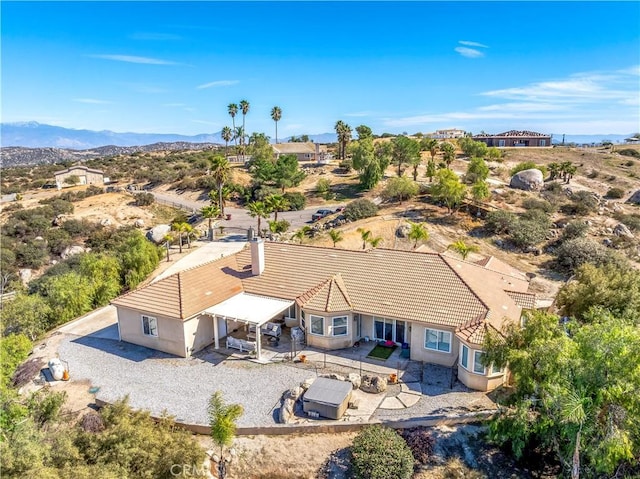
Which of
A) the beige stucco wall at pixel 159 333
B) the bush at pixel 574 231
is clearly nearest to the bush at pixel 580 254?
the bush at pixel 574 231

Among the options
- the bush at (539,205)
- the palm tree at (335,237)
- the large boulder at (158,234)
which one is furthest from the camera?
the bush at (539,205)

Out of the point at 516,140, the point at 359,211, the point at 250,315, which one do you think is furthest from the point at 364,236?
the point at 516,140

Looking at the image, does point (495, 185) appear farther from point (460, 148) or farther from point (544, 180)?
point (460, 148)

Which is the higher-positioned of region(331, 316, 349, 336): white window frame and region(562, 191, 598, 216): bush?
region(562, 191, 598, 216): bush

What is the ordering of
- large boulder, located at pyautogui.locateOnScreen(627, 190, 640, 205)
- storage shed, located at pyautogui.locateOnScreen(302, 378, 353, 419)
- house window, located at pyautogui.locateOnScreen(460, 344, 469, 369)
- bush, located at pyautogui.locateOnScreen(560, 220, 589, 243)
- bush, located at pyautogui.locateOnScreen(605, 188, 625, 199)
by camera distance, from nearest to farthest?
storage shed, located at pyautogui.locateOnScreen(302, 378, 353, 419), house window, located at pyautogui.locateOnScreen(460, 344, 469, 369), bush, located at pyautogui.locateOnScreen(560, 220, 589, 243), large boulder, located at pyautogui.locateOnScreen(627, 190, 640, 205), bush, located at pyautogui.locateOnScreen(605, 188, 625, 199)

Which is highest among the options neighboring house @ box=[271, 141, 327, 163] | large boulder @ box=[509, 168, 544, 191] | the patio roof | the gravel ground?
neighboring house @ box=[271, 141, 327, 163]

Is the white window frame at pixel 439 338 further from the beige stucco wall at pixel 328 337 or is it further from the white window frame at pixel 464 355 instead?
the beige stucco wall at pixel 328 337

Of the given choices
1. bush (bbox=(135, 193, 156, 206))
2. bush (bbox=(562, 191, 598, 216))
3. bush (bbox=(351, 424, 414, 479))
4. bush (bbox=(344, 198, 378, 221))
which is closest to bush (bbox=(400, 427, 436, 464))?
bush (bbox=(351, 424, 414, 479))

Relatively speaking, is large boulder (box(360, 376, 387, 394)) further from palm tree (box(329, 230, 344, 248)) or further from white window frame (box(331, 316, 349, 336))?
palm tree (box(329, 230, 344, 248))
